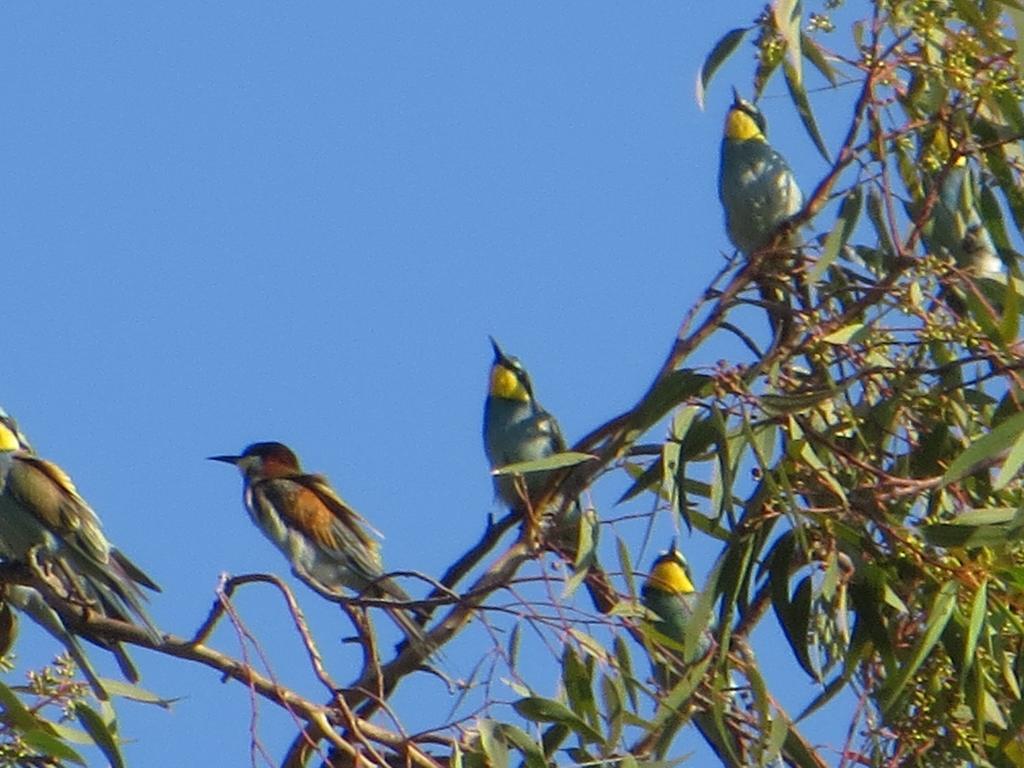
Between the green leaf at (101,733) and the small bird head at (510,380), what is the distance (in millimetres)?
1507

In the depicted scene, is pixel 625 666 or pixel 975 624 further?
pixel 625 666

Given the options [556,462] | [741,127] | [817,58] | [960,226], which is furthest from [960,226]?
[741,127]

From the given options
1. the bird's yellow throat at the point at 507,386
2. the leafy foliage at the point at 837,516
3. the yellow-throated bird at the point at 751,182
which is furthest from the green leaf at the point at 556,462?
the bird's yellow throat at the point at 507,386

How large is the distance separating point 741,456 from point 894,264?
335mm

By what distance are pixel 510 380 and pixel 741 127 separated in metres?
0.71

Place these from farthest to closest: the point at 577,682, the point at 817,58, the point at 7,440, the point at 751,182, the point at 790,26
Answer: the point at 751,182
the point at 7,440
the point at 817,58
the point at 790,26
the point at 577,682

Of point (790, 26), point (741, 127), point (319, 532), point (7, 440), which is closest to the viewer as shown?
point (790, 26)

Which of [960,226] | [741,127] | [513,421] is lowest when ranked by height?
[960,226]

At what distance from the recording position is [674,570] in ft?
11.8

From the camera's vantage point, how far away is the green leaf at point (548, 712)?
7.85ft

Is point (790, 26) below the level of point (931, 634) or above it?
above

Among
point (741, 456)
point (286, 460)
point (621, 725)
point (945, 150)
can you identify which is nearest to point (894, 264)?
point (945, 150)

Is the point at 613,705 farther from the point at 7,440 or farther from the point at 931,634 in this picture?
the point at 7,440

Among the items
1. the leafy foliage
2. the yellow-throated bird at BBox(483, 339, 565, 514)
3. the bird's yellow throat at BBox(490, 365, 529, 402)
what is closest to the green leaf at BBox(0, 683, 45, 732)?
the leafy foliage
